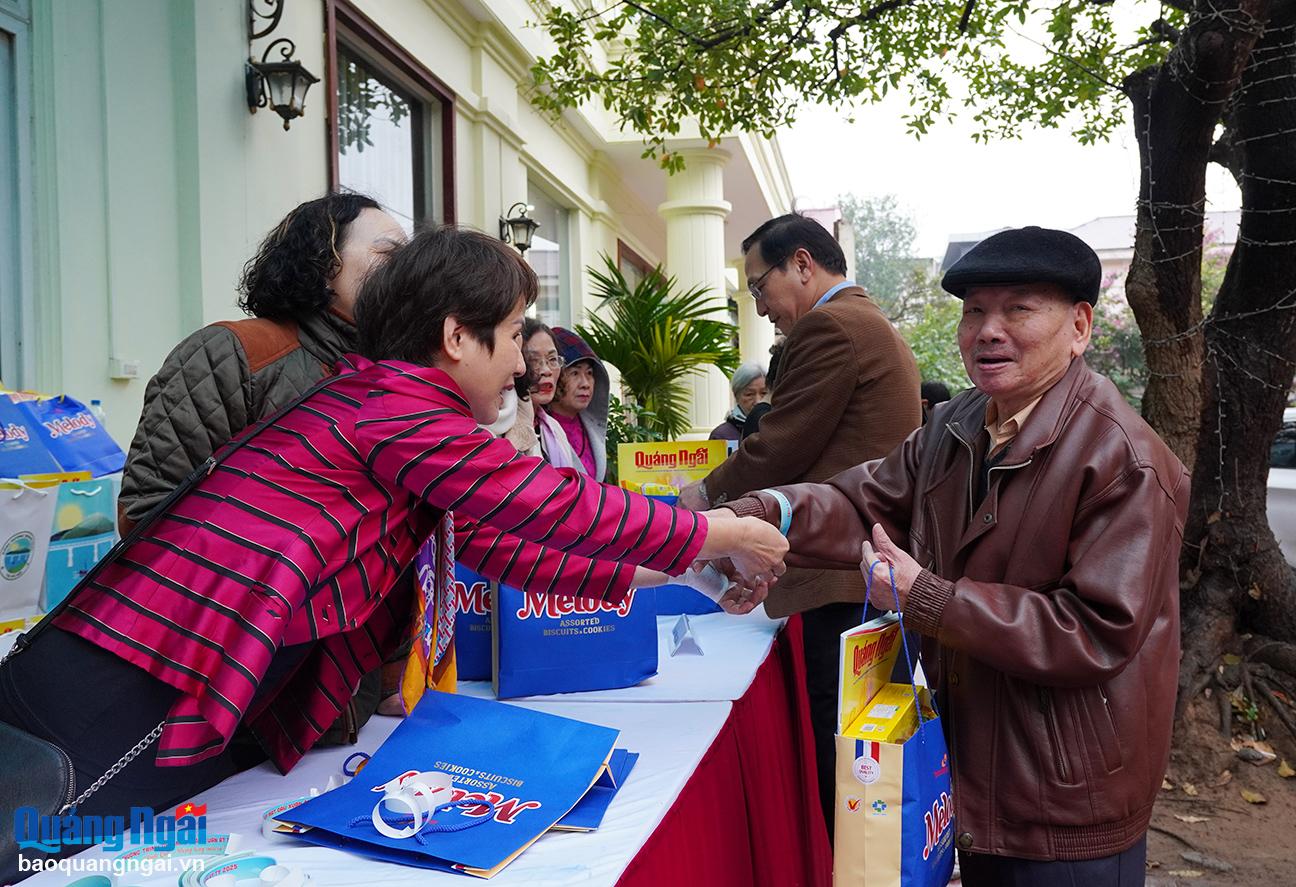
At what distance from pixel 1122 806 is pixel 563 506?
107 centimetres

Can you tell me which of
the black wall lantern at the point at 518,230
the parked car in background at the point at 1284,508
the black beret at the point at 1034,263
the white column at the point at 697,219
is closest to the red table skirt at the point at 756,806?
the black beret at the point at 1034,263

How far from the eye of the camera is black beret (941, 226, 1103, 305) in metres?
1.71

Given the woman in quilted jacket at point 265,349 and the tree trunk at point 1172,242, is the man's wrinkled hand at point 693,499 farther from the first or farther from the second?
the tree trunk at point 1172,242

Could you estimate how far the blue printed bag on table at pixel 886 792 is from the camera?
1.46 metres

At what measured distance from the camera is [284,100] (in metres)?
4.69

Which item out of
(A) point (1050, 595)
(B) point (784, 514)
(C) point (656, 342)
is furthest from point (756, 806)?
(C) point (656, 342)

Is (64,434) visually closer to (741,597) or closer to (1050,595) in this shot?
(741,597)

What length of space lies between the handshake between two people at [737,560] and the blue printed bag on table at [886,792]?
0.38 meters

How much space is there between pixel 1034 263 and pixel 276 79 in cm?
414

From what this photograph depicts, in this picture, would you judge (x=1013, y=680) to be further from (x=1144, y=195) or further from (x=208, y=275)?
(x=1144, y=195)

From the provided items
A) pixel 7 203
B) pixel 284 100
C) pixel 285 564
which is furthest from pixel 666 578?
pixel 284 100

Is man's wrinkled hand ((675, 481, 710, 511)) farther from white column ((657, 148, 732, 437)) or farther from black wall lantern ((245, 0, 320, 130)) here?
white column ((657, 148, 732, 437))

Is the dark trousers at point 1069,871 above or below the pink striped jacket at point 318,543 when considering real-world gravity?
below

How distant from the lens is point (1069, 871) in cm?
163
